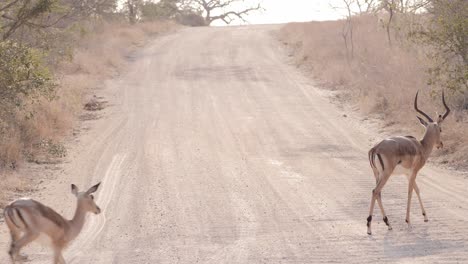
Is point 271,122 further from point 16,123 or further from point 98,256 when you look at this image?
point 98,256

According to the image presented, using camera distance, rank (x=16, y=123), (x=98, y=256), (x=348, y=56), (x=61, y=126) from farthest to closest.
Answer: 1. (x=348, y=56)
2. (x=61, y=126)
3. (x=16, y=123)
4. (x=98, y=256)

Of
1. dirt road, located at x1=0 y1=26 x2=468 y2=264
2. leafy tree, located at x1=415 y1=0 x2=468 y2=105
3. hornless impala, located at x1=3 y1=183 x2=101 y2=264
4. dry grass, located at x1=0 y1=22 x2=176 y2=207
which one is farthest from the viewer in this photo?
leafy tree, located at x1=415 y1=0 x2=468 y2=105

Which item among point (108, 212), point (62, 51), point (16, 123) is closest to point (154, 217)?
point (108, 212)

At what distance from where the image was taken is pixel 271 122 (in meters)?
19.8

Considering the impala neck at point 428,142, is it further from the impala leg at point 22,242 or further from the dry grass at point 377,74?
the impala leg at point 22,242

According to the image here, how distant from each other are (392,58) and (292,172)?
12.3m

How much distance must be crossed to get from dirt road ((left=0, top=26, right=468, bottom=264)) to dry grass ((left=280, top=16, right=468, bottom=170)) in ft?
3.08

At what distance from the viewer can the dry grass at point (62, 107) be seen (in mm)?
14938

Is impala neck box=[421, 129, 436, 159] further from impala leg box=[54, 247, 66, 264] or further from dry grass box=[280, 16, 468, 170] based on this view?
impala leg box=[54, 247, 66, 264]

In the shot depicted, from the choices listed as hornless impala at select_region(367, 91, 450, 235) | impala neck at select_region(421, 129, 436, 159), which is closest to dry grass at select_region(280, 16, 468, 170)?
impala neck at select_region(421, 129, 436, 159)

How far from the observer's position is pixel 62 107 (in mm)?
20438

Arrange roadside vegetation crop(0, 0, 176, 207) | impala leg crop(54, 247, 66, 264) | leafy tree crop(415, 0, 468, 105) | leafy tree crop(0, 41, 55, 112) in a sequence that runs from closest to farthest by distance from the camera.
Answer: impala leg crop(54, 247, 66, 264) < leafy tree crop(0, 41, 55, 112) < roadside vegetation crop(0, 0, 176, 207) < leafy tree crop(415, 0, 468, 105)

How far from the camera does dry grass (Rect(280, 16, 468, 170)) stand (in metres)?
17.4

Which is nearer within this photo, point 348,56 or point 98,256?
point 98,256
